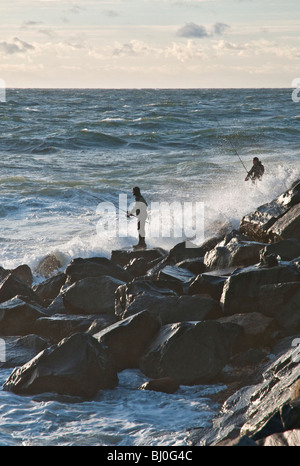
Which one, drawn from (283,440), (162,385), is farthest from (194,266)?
(283,440)

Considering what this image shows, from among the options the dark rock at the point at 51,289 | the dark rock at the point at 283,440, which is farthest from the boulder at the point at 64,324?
the dark rock at the point at 283,440

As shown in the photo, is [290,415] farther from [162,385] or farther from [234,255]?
[234,255]

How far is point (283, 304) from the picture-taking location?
7.44 metres

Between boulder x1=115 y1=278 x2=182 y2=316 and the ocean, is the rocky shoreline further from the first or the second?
the ocean

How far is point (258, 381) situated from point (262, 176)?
36.4 feet

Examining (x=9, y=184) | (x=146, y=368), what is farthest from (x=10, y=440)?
(x=9, y=184)

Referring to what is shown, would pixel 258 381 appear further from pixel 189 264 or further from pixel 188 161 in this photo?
pixel 188 161

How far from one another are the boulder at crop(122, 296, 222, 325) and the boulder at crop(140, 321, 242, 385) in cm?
58

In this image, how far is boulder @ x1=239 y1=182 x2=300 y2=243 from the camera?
34.3 ft

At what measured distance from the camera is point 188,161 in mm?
26297

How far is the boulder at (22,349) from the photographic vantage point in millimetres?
7695

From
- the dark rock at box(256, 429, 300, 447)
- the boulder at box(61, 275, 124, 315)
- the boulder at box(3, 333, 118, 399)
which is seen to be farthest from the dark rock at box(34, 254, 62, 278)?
the dark rock at box(256, 429, 300, 447)

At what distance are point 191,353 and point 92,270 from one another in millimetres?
3583
